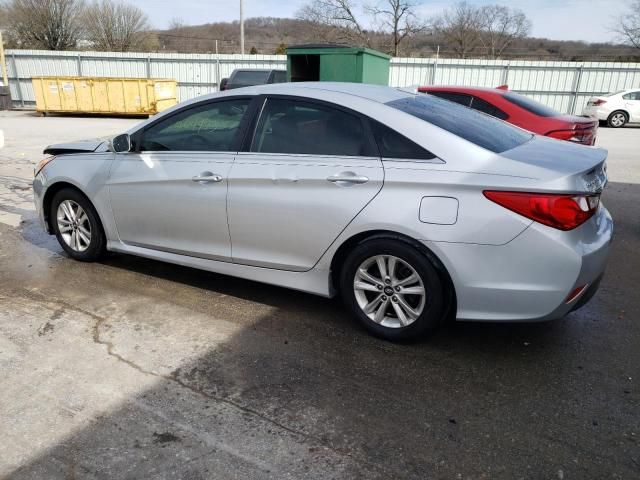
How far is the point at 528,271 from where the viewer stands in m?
2.90

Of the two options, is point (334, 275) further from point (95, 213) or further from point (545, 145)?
point (95, 213)

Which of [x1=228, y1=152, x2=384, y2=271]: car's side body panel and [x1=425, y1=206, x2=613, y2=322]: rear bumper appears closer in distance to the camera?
[x1=425, y1=206, x2=613, y2=322]: rear bumper

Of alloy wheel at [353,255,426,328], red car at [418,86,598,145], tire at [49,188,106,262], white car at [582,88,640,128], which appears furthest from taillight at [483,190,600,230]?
white car at [582,88,640,128]

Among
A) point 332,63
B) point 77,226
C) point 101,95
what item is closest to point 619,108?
point 332,63

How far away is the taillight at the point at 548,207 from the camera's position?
2838 millimetres

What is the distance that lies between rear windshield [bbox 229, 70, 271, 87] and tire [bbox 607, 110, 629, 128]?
12913 millimetres

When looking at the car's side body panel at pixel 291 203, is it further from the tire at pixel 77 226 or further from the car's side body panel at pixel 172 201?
the tire at pixel 77 226

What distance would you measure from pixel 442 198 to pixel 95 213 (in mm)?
3094

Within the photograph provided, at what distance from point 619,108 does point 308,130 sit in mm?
19877

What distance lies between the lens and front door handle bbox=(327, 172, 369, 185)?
3262 millimetres

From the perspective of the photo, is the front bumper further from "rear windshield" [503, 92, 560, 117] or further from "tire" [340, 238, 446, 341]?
"rear windshield" [503, 92, 560, 117]

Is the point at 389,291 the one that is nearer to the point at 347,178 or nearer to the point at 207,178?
the point at 347,178

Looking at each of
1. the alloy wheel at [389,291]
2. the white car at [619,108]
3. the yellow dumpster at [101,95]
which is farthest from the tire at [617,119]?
the alloy wheel at [389,291]

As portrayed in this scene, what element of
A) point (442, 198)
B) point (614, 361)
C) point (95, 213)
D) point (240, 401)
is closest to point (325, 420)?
point (240, 401)
